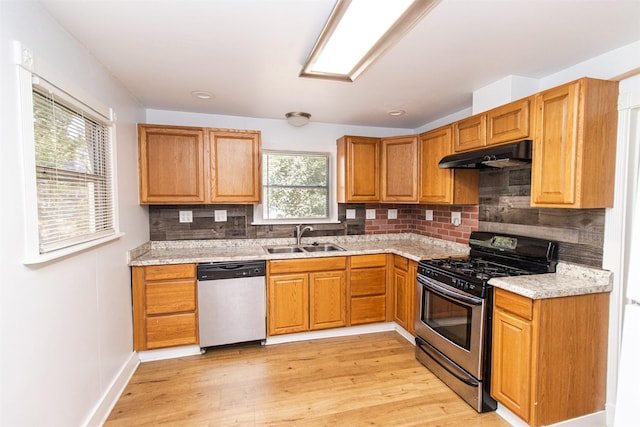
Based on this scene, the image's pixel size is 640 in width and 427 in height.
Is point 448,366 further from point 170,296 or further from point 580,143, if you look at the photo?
point 170,296

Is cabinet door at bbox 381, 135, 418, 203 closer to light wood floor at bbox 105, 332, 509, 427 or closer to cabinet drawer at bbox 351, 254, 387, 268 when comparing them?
cabinet drawer at bbox 351, 254, 387, 268

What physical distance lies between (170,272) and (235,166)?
119cm

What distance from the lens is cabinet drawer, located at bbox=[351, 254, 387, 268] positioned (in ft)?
10.4

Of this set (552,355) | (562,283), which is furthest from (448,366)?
(562,283)

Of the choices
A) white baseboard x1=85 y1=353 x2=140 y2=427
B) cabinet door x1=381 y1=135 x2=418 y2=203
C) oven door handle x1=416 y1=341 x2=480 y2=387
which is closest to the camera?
A: white baseboard x1=85 y1=353 x2=140 y2=427

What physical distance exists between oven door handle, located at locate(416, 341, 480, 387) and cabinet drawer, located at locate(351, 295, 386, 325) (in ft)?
2.03

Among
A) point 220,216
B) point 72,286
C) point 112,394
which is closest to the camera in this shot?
point 72,286

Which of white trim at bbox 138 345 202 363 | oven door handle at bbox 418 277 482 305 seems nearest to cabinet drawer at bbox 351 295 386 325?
oven door handle at bbox 418 277 482 305

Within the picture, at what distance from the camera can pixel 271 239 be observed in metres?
3.52

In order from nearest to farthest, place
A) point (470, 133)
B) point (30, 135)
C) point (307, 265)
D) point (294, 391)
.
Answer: point (30, 135) → point (294, 391) → point (470, 133) → point (307, 265)

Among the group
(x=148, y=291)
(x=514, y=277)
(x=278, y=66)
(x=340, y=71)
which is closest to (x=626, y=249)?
(x=514, y=277)

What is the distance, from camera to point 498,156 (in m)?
2.14

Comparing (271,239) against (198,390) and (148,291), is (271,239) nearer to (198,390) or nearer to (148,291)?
(148,291)

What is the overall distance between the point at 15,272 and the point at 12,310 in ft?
0.50
